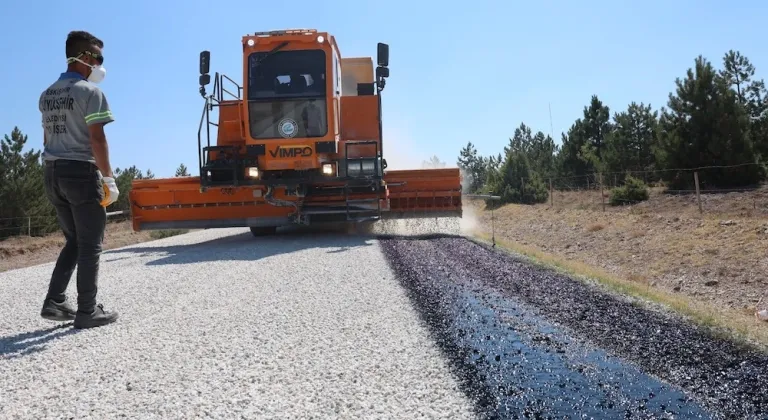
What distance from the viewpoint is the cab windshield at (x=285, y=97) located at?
11.4 meters

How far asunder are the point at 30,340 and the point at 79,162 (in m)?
1.39

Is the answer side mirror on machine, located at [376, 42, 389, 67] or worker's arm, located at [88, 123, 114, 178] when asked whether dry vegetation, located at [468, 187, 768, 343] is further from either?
worker's arm, located at [88, 123, 114, 178]

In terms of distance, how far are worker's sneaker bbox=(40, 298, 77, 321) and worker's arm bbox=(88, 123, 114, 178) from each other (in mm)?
1114

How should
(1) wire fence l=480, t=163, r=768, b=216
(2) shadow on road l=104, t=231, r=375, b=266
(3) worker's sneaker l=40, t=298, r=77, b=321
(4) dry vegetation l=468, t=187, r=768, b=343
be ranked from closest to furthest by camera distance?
(3) worker's sneaker l=40, t=298, r=77, b=321, (2) shadow on road l=104, t=231, r=375, b=266, (4) dry vegetation l=468, t=187, r=768, b=343, (1) wire fence l=480, t=163, r=768, b=216

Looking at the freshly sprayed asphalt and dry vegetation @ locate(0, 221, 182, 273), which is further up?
the freshly sprayed asphalt

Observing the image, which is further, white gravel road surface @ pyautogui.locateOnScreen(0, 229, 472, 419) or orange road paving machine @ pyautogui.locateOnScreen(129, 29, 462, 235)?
orange road paving machine @ pyautogui.locateOnScreen(129, 29, 462, 235)

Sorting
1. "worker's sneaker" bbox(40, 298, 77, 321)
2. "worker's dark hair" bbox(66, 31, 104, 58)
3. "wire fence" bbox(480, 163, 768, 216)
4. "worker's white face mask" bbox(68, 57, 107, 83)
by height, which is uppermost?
"worker's dark hair" bbox(66, 31, 104, 58)

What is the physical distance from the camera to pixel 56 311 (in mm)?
4359

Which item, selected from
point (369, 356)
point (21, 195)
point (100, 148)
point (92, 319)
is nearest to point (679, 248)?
point (369, 356)

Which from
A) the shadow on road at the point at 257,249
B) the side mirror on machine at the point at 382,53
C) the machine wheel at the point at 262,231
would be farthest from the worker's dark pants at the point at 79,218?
the machine wheel at the point at 262,231

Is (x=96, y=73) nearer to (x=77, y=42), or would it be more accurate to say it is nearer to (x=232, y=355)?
(x=77, y=42)

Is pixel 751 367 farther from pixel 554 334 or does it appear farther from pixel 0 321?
pixel 0 321

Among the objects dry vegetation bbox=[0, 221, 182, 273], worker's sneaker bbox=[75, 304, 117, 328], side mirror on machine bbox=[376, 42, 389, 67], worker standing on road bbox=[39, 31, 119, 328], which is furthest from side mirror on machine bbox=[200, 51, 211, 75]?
dry vegetation bbox=[0, 221, 182, 273]

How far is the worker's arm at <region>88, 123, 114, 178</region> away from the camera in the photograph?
4086mm
